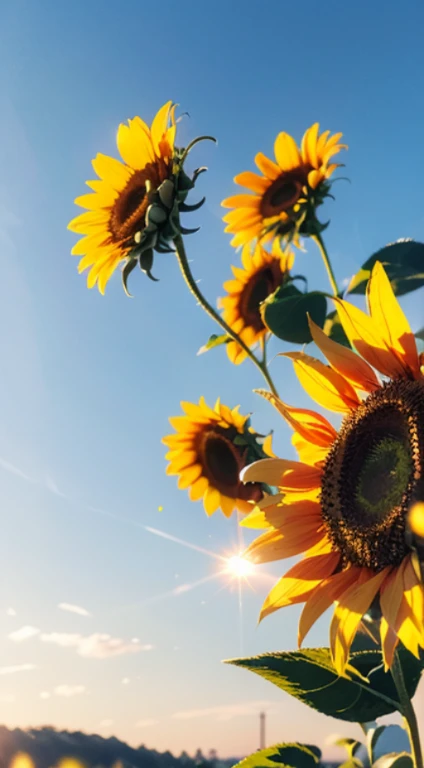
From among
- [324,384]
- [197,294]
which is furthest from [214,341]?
[324,384]

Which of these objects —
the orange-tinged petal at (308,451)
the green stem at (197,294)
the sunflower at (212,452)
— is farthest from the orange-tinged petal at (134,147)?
the orange-tinged petal at (308,451)

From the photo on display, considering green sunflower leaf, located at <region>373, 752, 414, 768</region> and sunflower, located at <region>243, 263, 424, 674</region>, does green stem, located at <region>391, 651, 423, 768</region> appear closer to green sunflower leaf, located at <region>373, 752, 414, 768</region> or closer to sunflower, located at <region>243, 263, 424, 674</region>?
sunflower, located at <region>243, 263, 424, 674</region>

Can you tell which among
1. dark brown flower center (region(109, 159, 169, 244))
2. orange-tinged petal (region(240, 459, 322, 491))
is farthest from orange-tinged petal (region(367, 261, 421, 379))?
dark brown flower center (region(109, 159, 169, 244))

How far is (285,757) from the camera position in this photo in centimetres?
192

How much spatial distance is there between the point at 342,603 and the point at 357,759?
4.73 feet

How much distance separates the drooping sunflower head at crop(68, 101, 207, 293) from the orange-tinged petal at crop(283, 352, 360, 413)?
121 cm

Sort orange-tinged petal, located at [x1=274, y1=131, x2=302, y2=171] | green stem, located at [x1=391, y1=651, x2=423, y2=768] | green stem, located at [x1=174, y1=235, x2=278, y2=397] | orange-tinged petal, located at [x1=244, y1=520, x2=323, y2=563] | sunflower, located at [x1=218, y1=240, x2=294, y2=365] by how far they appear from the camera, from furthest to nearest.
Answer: sunflower, located at [x1=218, y1=240, x2=294, y2=365] < orange-tinged petal, located at [x1=274, y1=131, x2=302, y2=171] < green stem, located at [x1=174, y1=235, x2=278, y2=397] < orange-tinged petal, located at [x1=244, y1=520, x2=323, y2=563] < green stem, located at [x1=391, y1=651, x2=423, y2=768]

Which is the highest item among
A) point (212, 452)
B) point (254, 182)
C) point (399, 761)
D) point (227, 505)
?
point (254, 182)

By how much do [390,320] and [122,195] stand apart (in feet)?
7.07

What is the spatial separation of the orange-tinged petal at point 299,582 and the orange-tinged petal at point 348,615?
0.52 feet

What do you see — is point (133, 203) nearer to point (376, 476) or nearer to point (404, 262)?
point (404, 262)

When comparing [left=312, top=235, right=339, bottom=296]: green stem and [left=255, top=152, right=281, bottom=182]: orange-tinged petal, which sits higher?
[left=255, top=152, right=281, bottom=182]: orange-tinged petal

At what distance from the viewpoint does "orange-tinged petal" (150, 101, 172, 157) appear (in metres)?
3.21

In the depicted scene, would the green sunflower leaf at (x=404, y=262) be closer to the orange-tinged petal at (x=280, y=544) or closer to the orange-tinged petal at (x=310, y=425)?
the orange-tinged petal at (x=310, y=425)
